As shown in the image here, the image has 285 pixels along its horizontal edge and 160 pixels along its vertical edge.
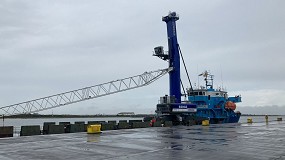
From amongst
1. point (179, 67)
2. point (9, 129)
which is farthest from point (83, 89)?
point (9, 129)

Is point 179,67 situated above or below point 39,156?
above

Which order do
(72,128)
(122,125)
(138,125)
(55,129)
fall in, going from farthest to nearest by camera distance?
(138,125) < (122,125) < (72,128) < (55,129)

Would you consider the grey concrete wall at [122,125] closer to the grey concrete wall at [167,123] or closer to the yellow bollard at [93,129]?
the grey concrete wall at [167,123]

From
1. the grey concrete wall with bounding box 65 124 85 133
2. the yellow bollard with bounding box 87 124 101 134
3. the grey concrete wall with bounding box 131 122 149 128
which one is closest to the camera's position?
the yellow bollard with bounding box 87 124 101 134

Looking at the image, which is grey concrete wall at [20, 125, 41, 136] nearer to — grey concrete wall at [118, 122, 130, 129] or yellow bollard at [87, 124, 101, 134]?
yellow bollard at [87, 124, 101, 134]

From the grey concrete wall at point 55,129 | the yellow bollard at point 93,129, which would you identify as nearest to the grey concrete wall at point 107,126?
the grey concrete wall at point 55,129

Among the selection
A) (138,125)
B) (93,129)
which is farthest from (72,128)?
(138,125)

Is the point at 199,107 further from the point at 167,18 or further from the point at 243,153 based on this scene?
the point at 243,153

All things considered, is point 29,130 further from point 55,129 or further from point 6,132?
point 55,129

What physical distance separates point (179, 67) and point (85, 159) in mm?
38528

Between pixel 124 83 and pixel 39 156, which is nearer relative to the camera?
pixel 39 156

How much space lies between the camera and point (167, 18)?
1992 inches

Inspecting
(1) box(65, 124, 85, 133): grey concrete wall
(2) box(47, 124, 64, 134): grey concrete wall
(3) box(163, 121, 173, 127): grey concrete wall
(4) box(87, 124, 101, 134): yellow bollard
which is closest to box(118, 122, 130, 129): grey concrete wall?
(1) box(65, 124, 85, 133): grey concrete wall

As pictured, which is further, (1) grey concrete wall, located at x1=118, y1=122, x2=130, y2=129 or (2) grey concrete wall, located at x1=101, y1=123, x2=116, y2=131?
(1) grey concrete wall, located at x1=118, y1=122, x2=130, y2=129
